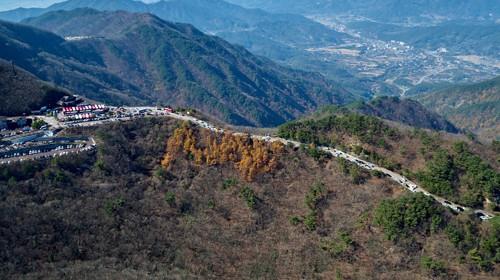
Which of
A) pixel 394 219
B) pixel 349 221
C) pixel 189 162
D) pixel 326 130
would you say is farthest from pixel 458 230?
pixel 189 162

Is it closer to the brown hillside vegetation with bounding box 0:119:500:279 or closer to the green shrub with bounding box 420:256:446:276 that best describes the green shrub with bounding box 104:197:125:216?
the brown hillside vegetation with bounding box 0:119:500:279

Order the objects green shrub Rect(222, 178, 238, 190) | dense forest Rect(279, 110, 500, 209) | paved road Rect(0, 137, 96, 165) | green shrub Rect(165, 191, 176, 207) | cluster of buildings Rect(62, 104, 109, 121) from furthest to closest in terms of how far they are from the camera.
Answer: cluster of buildings Rect(62, 104, 109, 121) < green shrub Rect(222, 178, 238, 190) < paved road Rect(0, 137, 96, 165) < green shrub Rect(165, 191, 176, 207) < dense forest Rect(279, 110, 500, 209)

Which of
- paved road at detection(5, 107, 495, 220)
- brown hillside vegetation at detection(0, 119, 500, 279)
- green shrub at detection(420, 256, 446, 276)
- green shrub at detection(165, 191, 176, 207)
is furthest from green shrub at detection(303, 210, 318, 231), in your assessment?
green shrub at detection(165, 191, 176, 207)

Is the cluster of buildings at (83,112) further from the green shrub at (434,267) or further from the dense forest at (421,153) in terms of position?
the green shrub at (434,267)

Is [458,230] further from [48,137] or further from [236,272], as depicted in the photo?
[48,137]

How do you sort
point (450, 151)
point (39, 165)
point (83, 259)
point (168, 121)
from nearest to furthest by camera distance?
point (83, 259) < point (39, 165) < point (450, 151) < point (168, 121)

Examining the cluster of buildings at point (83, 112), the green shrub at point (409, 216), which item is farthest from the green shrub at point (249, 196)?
the cluster of buildings at point (83, 112)
